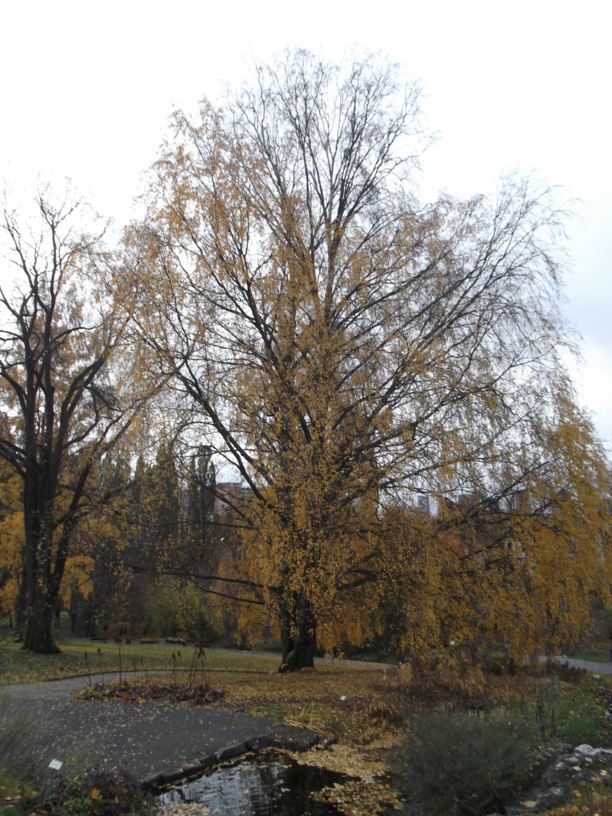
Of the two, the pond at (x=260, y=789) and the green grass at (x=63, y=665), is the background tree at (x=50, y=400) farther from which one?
the pond at (x=260, y=789)

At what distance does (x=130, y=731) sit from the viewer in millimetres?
8461

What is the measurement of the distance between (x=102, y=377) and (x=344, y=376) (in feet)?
36.2

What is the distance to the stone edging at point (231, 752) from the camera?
6783 mm

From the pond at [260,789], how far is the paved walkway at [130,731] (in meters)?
0.38

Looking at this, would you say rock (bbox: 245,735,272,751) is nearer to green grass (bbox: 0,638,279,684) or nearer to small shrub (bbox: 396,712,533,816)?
small shrub (bbox: 396,712,533,816)

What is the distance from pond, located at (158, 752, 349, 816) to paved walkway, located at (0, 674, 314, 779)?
0.38m

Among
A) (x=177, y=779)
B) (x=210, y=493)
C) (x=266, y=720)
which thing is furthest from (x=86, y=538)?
(x=177, y=779)

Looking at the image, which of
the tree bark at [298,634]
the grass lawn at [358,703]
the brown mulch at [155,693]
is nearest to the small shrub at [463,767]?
the grass lawn at [358,703]

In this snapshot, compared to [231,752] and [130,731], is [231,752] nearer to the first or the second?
[231,752]

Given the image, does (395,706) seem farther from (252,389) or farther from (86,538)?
(86,538)

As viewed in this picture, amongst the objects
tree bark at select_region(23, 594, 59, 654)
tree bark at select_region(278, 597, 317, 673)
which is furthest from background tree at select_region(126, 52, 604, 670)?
tree bark at select_region(23, 594, 59, 654)

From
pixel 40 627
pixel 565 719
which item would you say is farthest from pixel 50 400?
pixel 565 719

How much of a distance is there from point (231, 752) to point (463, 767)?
3.27m

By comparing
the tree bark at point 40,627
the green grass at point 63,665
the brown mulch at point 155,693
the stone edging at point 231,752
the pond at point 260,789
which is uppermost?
the tree bark at point 40,627
